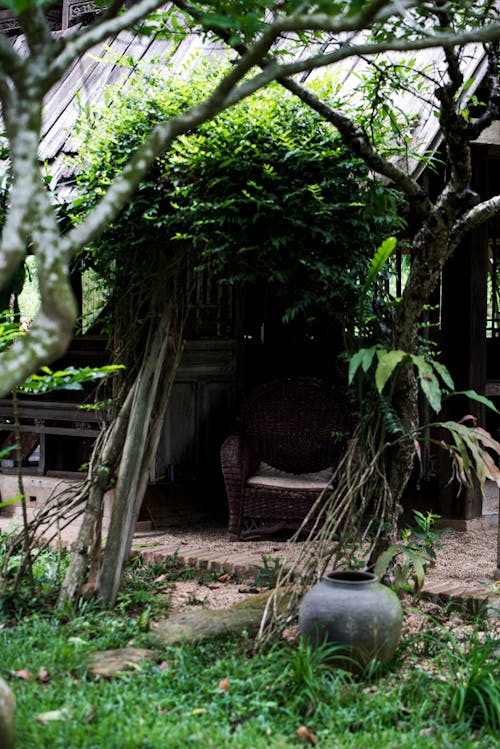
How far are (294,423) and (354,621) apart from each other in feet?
10.6

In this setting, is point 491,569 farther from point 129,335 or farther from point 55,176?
point 55,176

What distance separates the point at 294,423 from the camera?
7051 mm

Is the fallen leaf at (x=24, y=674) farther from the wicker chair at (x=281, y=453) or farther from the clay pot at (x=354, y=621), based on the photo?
the wicker chair at (x=281, y=453)

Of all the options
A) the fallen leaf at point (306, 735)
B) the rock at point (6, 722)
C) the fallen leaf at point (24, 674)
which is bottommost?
the fallen leaf at point (306, 735)

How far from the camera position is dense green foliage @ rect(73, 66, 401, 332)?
5.11 meters

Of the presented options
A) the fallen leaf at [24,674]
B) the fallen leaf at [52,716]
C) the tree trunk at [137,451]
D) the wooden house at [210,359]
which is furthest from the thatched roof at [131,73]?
the fallen leaf at [52,716]

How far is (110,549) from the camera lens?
16.4ft

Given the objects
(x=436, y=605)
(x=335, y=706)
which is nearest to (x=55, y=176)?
(x=436, y=605)

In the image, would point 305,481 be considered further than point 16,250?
Yes

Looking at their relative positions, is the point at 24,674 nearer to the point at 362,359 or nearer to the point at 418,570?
the point at 418,570

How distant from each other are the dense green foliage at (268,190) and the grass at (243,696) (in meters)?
2.04

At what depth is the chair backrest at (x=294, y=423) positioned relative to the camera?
6934mm

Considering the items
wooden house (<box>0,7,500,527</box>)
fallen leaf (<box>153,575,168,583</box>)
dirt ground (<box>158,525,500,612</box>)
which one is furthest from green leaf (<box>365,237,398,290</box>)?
wooden house (<box>0,7,500,527</box>)

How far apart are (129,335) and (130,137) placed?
1.18m
